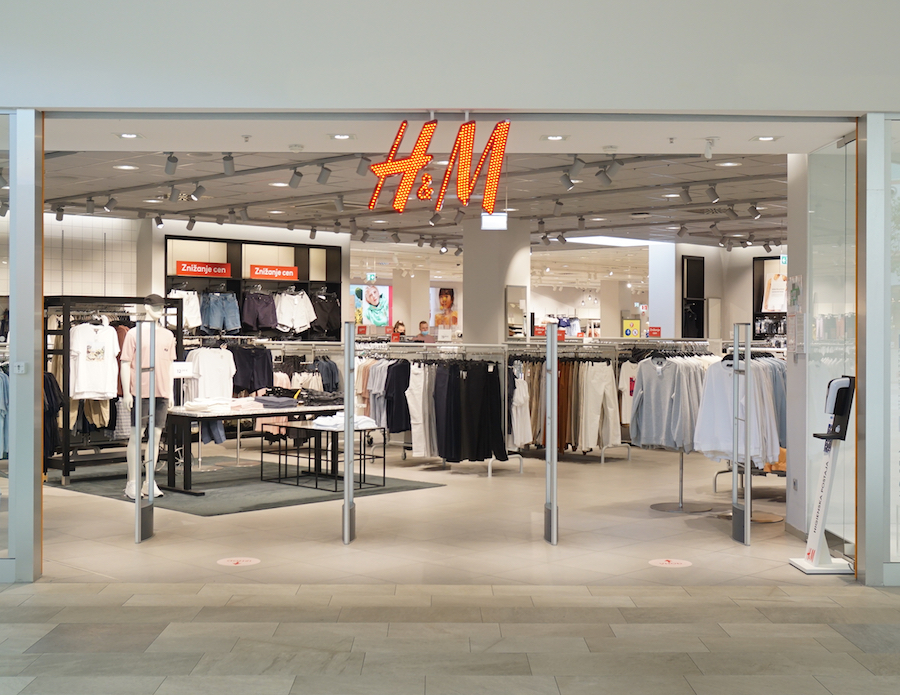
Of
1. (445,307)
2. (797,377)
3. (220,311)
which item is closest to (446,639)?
(797,377)

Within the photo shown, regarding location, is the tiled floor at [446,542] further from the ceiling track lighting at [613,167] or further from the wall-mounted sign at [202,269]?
the wall-mounted sign at [202,269]

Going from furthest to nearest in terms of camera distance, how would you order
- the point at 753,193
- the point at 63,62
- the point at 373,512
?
the point at 753,193, the point at 373,512, the point at 63,62

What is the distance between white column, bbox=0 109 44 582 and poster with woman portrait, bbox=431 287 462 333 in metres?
25.5

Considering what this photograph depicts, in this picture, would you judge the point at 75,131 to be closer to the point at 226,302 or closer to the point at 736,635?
the point at 736,635

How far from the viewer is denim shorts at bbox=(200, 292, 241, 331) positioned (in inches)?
572

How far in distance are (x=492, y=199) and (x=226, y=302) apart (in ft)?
33.1

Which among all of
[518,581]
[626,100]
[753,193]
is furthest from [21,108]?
[753,193]

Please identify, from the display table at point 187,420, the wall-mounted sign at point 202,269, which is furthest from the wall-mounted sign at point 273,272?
the display table at point 187,420

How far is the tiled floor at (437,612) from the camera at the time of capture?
147 inches

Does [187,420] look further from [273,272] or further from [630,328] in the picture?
[630,328]

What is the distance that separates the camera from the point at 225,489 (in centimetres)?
891

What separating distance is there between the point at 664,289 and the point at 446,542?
1345 centimetres

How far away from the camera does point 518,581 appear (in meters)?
5.46

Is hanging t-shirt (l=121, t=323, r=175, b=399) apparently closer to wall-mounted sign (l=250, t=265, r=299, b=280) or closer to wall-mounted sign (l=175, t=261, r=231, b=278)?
wall-mounted sign (l=175, t=261, r=231, b=278)
